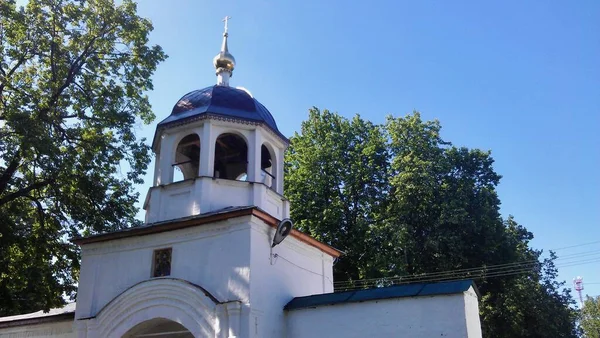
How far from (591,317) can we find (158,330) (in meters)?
40.4

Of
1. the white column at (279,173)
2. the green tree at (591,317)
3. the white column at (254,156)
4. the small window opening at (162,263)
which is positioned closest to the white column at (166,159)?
the small window opening at (162,263)

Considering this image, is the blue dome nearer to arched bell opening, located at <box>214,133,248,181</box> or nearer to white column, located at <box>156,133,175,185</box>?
white column, located at <box>156,133,175,185</box>

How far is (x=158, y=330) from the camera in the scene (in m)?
11.0

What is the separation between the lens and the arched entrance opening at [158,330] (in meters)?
10.1

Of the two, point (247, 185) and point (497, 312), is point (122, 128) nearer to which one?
point (247, 185)

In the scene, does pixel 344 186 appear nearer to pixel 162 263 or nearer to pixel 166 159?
pixel 166 159

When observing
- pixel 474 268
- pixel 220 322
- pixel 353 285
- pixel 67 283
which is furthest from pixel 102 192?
pixel 474 268

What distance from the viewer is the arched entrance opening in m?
10.1

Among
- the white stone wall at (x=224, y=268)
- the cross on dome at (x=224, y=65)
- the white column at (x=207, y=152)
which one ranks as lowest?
the white stone wall at (x=224, y=268)

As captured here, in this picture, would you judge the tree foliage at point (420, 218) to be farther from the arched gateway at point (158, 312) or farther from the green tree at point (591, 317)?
the green tree at point (591, 317)

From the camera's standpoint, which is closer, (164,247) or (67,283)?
(164,247)

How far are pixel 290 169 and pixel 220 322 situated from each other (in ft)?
51.4

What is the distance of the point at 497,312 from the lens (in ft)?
65.9

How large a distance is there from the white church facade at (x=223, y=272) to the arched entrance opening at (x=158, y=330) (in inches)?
1.2
